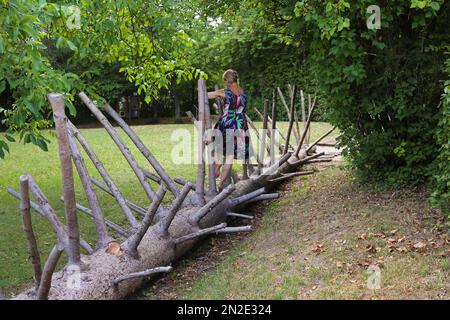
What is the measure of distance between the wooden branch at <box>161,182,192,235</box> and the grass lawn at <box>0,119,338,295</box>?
5.66 ft

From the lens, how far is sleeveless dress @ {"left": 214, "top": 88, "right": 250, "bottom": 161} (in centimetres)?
773

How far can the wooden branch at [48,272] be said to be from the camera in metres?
3.78

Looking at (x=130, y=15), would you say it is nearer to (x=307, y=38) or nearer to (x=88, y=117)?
(x=307, y=38)

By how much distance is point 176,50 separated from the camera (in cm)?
815

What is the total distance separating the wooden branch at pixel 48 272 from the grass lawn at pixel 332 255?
53.4 inches

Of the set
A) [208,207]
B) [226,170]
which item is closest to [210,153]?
[226,170]

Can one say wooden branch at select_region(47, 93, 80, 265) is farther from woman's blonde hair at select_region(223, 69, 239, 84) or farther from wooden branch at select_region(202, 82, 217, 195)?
woman's blonde hair at select_region(223, 69, 239, 84)

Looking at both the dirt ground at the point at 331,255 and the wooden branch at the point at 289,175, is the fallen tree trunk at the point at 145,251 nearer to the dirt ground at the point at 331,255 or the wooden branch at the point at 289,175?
the dirt ground at the point at 331,255

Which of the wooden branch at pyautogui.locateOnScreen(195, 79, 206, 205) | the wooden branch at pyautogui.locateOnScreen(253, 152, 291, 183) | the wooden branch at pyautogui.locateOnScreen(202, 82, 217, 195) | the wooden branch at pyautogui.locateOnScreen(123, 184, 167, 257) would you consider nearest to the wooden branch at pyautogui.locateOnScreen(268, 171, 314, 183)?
the wooden branch at pyautogui.locateOnScreen(253, 152, 291, 183)

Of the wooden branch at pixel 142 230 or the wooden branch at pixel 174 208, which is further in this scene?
the wooden branch at pixel 174 208

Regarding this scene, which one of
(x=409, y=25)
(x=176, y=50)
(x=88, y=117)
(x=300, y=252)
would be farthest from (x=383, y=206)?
(x=88, y=117)

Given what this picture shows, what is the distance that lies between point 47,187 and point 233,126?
4824mm

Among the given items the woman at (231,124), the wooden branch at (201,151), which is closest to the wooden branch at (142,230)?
the wooden branch at (201,151)
